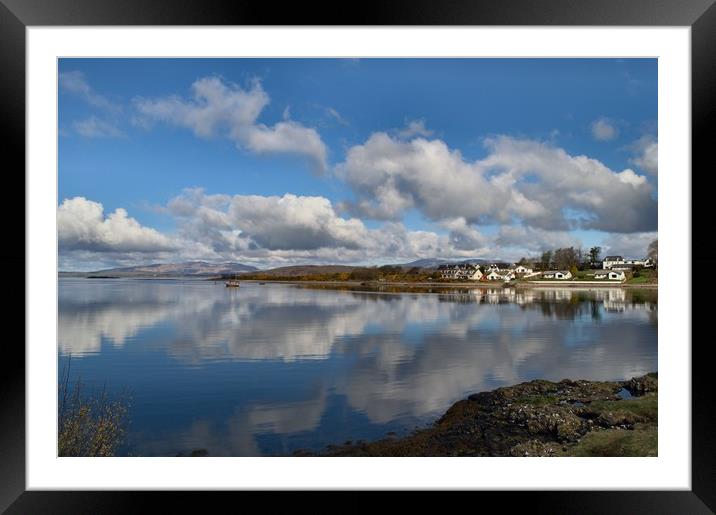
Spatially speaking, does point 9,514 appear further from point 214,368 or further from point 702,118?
point 214,368

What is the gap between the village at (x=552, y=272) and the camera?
52.6ft

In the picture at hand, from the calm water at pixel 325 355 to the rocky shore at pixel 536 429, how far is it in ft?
2.11

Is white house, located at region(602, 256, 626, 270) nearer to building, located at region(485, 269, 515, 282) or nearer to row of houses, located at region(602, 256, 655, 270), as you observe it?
row of houses, located at region(602, 256, 655, 270)

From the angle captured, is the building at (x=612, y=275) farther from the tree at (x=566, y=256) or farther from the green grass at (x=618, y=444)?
the green grass at (x=618, y=444)

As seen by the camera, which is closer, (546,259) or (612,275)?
(612,275)

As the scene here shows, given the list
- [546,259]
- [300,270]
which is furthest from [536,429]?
[300,270]

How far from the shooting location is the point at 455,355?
40.0 ft

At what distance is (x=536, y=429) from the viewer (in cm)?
495

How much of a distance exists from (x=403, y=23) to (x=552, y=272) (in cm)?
1857

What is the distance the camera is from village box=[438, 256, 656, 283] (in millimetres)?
16033

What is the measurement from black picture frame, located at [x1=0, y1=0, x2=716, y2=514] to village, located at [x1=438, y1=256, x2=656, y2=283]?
15.0m

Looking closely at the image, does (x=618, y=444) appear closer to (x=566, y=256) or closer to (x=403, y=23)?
(x=403, y=23)

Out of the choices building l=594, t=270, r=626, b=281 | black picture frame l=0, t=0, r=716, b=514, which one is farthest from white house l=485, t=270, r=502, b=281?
black picture frame l=0, t=0, r=716, b=514

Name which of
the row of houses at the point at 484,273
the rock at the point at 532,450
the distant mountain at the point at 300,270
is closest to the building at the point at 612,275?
the row of houses at the point at 484,273
